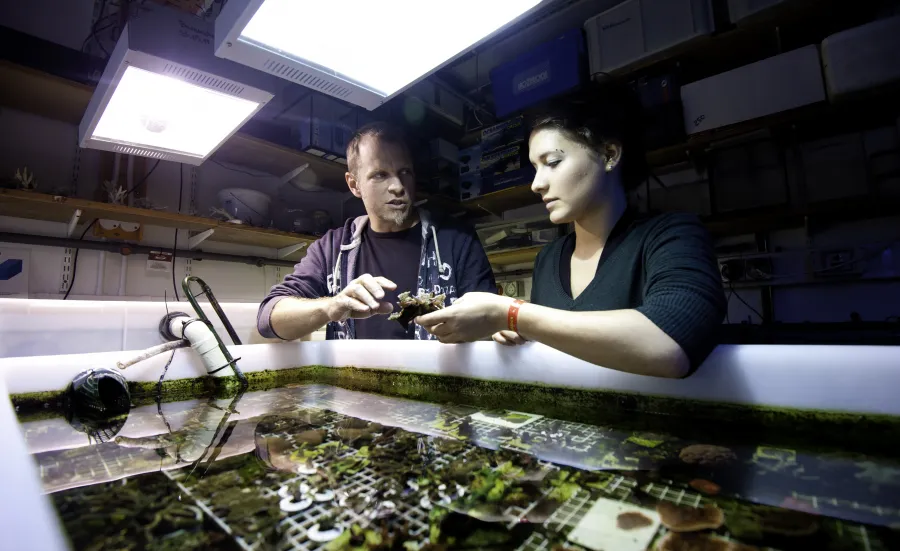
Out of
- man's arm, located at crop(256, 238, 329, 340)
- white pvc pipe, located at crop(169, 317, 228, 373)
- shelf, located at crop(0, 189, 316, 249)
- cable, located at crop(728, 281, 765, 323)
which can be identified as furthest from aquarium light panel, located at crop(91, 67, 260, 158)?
cable, located at crop(728, 281, 765, 323)

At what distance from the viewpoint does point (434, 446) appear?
579mm

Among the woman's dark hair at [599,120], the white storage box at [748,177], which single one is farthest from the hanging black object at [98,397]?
the white storage box at [748,177]

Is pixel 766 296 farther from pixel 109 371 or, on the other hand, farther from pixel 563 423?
pixel 109 371

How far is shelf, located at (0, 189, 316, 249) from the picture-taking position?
5.81ft

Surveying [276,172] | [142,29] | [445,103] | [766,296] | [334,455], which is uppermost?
[445,103]

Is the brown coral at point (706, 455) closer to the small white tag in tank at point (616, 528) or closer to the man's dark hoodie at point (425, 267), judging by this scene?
the small white tag in tank at point (616, 528)

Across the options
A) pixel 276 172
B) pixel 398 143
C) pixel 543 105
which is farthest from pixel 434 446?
pixel 276 172

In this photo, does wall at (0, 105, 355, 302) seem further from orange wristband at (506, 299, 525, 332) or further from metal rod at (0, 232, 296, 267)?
orange wristband at (506, 299, 525, 332)

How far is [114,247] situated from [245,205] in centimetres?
75

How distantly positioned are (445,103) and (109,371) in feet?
9.07

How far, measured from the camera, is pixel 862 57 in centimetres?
169

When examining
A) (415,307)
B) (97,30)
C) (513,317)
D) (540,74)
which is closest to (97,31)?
(97,30)

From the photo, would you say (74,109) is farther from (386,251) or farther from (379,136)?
(386,251)

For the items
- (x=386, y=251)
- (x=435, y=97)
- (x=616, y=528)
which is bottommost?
(x=616, y=528)
